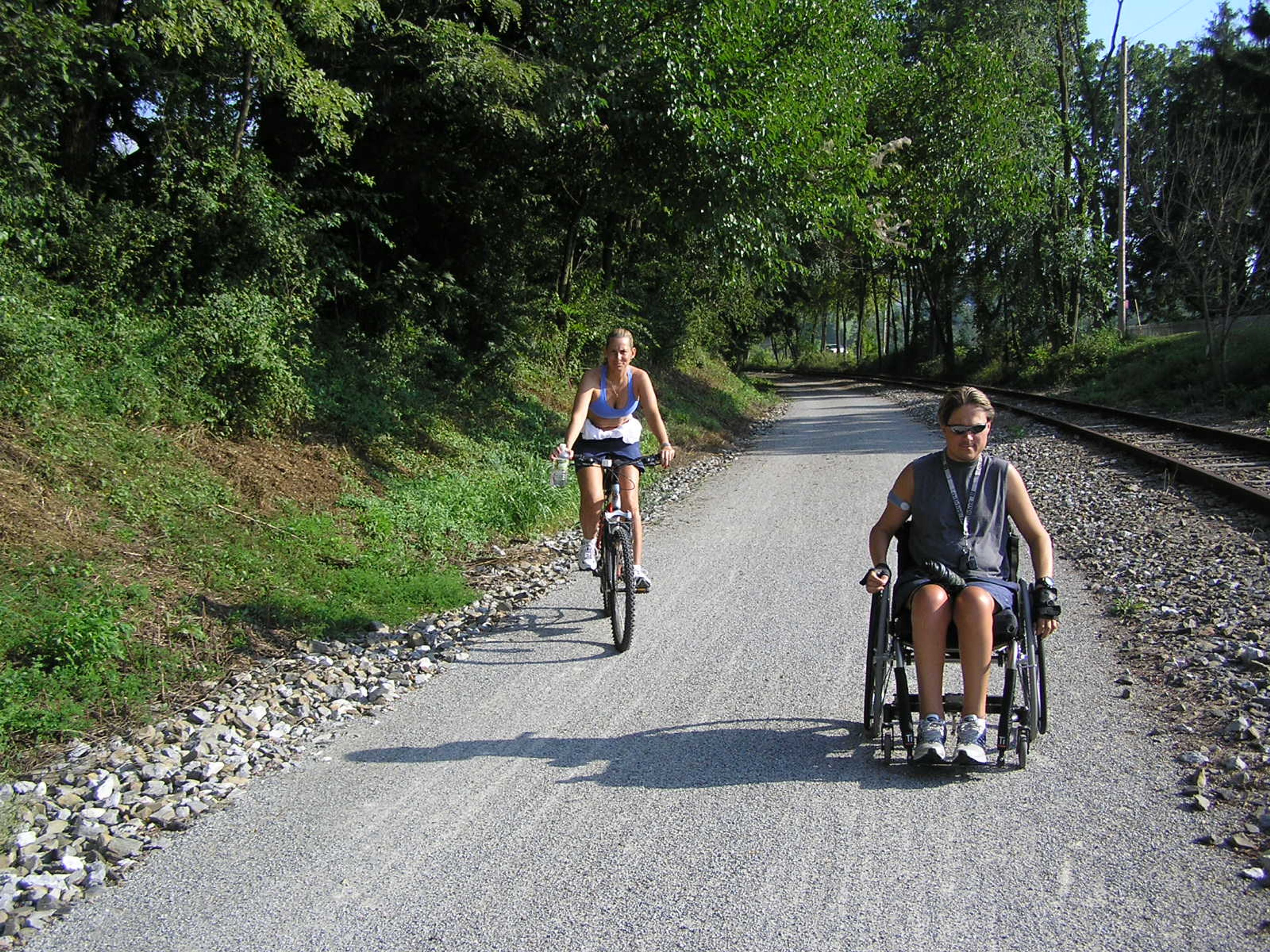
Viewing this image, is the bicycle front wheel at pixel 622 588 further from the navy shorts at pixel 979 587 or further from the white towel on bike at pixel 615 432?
the navy shorts at pixel 979 587

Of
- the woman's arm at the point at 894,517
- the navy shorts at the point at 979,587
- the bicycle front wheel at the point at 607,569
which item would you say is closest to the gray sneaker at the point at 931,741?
the navy shorts at the point at 979,587

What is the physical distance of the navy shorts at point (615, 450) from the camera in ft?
22.5

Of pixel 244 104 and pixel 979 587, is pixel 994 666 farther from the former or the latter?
pixel 244 104

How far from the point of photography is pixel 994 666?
4352 millimetres

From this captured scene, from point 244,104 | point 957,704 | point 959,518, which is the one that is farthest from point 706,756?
point 244,104

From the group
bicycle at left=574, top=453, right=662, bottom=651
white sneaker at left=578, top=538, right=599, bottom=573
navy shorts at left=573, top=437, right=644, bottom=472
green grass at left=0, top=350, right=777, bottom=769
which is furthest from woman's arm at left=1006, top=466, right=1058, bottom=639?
green grass at left=0, top=350, right=777, bottom=769

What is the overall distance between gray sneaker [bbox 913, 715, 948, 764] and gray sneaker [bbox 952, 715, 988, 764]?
69mm

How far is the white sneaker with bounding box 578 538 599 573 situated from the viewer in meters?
6.81

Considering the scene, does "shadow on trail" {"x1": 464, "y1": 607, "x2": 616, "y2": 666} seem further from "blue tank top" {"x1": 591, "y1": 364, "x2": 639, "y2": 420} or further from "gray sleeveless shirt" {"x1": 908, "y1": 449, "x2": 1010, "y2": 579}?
"gray sleeveless shirt" {"x1": 908, "y1": 449, "x2": 1010, "y2": 579}

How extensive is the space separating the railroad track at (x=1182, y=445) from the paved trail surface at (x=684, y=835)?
6514 mm

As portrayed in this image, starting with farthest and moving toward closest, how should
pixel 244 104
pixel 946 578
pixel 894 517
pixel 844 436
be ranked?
pixel 844 436 < pixel 244 104 < pixel 894 517 < pixel 946 578

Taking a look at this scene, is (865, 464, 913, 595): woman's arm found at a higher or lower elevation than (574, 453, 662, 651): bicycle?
higher

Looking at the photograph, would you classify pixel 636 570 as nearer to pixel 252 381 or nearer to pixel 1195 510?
pixel 252 381

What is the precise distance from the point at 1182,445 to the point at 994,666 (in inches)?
516
